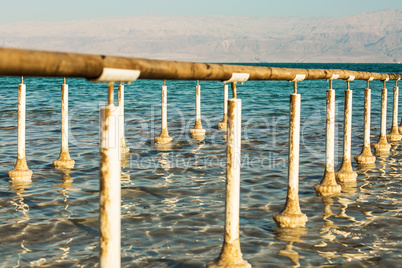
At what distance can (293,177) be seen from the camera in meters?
6.17

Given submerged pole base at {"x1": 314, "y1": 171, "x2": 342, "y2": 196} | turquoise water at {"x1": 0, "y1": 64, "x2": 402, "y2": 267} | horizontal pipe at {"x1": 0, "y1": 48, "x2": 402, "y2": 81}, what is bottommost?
turquoise water at {"x1": 0, "y1": 64, "x2": 402, "y2": 267}

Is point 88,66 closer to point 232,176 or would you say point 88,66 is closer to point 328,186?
point 232,176

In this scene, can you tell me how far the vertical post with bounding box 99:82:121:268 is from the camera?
3051mm

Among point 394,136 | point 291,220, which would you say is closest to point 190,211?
point 291,220

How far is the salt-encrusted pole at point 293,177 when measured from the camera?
235 inches

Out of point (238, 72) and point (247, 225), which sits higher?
point (238, 72)

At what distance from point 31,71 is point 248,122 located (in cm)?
1866

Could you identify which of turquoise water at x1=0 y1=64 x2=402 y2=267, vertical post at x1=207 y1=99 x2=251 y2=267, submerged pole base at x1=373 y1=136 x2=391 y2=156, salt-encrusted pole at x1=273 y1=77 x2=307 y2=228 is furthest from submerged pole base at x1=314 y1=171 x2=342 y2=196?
submerged pole base at x1=373 y1=136 x2=391 y2=156

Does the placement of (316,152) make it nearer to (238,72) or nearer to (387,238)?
(387,238)

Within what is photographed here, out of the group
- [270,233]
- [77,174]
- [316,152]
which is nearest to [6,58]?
[270,233]

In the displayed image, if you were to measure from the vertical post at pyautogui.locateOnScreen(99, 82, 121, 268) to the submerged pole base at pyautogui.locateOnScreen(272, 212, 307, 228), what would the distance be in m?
3.73

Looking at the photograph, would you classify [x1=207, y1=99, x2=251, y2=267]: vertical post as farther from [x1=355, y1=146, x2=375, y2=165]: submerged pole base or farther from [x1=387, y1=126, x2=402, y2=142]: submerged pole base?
[x1=387, y1=126, x2=402, y2=142]: submerged pole base

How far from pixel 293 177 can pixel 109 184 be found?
3462 mm

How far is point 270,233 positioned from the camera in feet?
21.0
